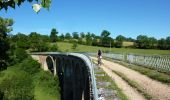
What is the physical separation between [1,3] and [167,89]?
580 inches

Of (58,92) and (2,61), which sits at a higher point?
(2,61)

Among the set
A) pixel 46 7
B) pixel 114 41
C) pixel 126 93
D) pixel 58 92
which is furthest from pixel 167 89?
pixel 114 41

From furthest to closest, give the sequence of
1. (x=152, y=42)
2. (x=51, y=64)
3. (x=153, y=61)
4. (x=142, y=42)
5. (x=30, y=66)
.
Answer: (x=142, y=42) < (x=152, y=42) < (x=51, y=64) < (x=30, y=66) < (x=153, y=61)

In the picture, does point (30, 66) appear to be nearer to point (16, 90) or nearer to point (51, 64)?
point (51, 64)

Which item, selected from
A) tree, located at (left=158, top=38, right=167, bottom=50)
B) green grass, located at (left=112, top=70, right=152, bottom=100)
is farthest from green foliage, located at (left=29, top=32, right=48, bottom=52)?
green grass, located at (left=112, top=70, right=152, bottom=100)

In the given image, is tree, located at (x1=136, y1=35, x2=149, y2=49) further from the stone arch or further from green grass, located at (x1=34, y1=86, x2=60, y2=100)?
green grass, located at (x1=34, y1=86, x2=60, y2=100)

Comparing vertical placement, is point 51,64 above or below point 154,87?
below

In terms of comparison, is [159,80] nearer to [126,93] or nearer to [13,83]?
[126,93]

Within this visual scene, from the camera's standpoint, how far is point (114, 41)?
143m

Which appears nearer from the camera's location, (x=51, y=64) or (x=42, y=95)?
(x=42, y=95)

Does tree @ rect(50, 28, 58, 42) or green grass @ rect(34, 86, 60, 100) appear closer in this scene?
green grass @ rect(34, 86, 60, 100)

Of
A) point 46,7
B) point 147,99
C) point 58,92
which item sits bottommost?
point 58,92

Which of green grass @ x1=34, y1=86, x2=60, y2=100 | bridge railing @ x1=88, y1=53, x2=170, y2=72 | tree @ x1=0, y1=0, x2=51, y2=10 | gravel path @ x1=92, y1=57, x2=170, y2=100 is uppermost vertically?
tree @ x1=0, y1=0, x2=51, y2=10

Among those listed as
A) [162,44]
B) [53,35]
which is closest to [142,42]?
[162,44]
